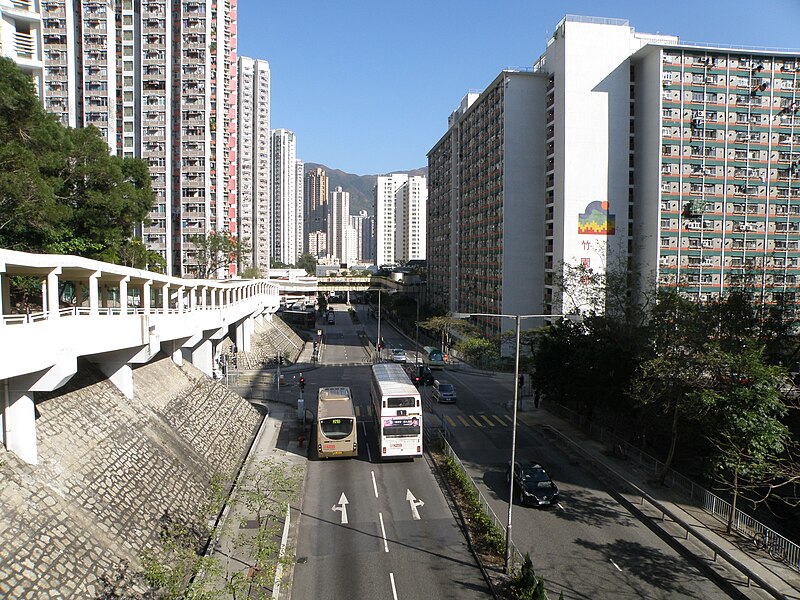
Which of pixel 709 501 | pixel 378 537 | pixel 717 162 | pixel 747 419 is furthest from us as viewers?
pixel 717 162

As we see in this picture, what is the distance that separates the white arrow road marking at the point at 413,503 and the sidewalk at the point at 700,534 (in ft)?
27.6

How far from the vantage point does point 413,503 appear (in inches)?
895

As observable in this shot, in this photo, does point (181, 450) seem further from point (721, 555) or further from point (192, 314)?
point (721, 555)

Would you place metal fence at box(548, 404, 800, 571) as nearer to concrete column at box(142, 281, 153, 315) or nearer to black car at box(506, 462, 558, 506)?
black car at box(506, 462, 558, 506)

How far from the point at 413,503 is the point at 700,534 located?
34.1ft

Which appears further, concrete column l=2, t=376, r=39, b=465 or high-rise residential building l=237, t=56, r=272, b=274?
high-rise residential building l=237, t=56, r=272, b=274

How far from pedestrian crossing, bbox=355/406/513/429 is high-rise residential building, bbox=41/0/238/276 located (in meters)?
41.0

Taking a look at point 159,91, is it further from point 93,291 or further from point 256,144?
point 93,291

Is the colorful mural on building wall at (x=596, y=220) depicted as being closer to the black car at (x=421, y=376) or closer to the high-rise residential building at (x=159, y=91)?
the black car at (x=421, y=376)

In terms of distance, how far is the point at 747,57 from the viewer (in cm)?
5931

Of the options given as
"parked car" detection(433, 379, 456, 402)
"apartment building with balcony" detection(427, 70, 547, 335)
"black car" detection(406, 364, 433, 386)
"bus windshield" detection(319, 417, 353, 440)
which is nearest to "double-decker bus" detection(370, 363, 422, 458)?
"bus windshield" detection(319, 417, 353, 440)

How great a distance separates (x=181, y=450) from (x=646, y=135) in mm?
57143

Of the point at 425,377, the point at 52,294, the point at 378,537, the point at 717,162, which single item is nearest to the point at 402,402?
the point at 378,537

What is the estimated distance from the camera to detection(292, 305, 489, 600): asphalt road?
649 inches
